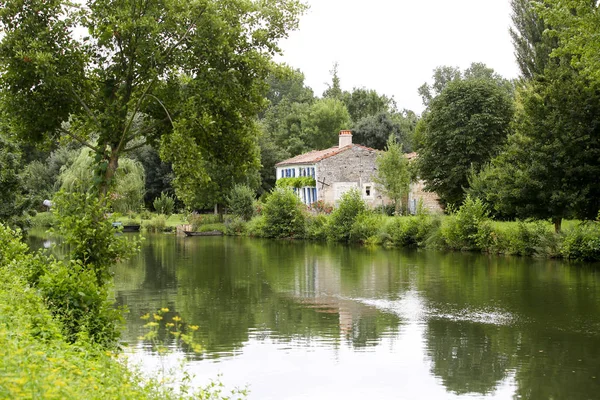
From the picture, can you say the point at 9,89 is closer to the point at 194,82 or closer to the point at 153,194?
the point at 194,82

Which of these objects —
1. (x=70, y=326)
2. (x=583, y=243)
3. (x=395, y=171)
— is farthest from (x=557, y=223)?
(x=70, y=326)

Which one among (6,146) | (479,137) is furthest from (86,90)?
(479,137)

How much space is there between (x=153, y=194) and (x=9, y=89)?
182 ft

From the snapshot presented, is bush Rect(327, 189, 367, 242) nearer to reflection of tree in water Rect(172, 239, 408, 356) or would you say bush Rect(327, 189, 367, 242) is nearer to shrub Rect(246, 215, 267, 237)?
shrub Rect(246, 215, 267, 237)

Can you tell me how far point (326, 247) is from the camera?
4353 centimetres

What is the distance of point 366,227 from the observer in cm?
4475

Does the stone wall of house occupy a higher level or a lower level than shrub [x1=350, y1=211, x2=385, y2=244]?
higher

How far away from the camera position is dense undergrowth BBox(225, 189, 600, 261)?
32.3 meters

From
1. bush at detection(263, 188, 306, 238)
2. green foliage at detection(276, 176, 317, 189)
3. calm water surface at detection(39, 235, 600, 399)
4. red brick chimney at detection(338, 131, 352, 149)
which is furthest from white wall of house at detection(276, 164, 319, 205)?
calm water surface at detection(39, 235, 600, 399)

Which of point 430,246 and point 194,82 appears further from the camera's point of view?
point 430,246

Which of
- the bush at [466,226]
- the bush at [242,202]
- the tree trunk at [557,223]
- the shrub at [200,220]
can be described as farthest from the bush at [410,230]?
the shrub at [200,220]

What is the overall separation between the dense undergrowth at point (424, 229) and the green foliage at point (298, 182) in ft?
17.0

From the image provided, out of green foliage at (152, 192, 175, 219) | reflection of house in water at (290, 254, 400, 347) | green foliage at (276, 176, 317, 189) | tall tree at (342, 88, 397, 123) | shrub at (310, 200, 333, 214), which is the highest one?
tall tree at (342, 88, 397, 123)

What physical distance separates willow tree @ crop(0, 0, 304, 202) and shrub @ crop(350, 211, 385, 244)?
26316 mm
